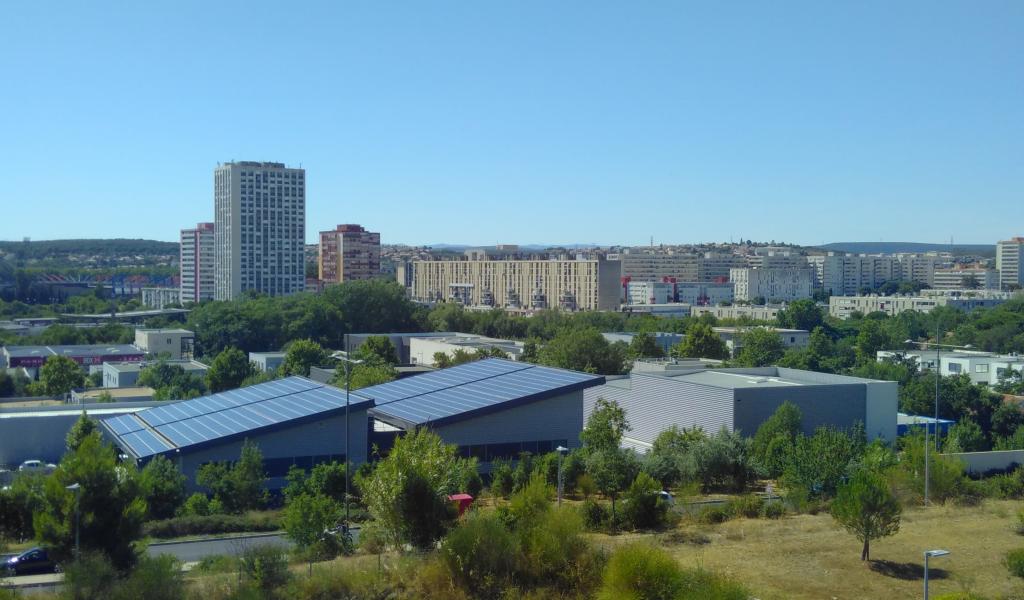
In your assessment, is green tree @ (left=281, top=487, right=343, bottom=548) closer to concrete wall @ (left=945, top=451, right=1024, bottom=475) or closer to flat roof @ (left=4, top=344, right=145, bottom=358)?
concrete wall @ (left=945, top=451, right=1024, bottom=475)

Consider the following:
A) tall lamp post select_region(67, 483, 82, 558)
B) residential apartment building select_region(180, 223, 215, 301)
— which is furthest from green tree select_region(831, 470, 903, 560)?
residential apartment building select_region(180, 223, 215, 301)

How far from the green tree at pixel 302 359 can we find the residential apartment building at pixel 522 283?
71.5m

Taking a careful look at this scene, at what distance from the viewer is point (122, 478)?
16.3m

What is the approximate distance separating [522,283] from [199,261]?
44989 mm

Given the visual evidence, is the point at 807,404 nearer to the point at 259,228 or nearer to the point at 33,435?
the point at 33,435

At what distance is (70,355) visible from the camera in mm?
60500

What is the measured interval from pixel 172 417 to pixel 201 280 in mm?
113386

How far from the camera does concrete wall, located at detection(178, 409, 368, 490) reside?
24.6 metres

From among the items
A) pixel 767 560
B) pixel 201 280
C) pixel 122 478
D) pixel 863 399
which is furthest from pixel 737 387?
pixel 201 280

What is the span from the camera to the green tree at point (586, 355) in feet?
157

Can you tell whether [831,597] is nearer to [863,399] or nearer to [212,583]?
[212,583]

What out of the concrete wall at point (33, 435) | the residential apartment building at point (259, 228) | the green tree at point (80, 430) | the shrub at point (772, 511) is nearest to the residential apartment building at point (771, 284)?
the residential apartment building at point (259, 228)

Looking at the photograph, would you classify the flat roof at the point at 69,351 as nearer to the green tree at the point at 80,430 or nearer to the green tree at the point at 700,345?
the green tree at the point at 80,430

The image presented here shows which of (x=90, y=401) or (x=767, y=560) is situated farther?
(x=90, y=401)
